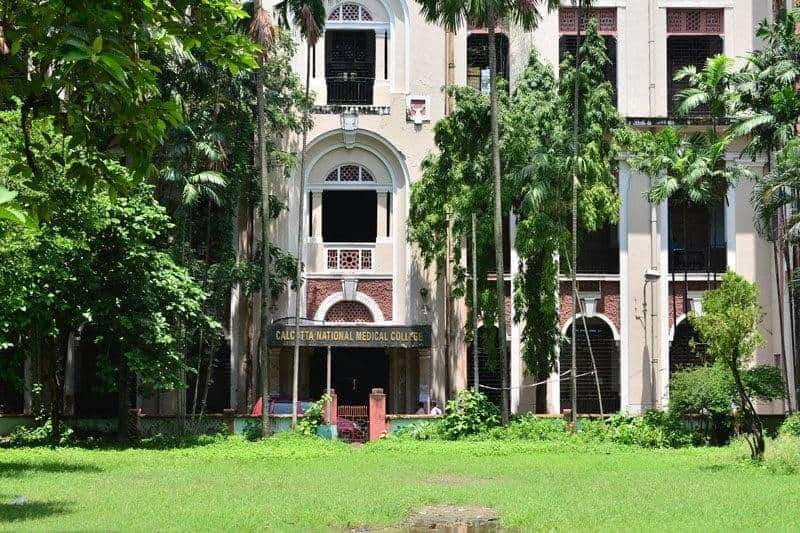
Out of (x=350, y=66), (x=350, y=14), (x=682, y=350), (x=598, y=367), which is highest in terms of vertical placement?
(x=350, y=14)

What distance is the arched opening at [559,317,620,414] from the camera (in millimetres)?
33719

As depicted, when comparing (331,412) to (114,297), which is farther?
(331,412)

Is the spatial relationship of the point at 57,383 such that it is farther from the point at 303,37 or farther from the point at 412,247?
the point at 303,37

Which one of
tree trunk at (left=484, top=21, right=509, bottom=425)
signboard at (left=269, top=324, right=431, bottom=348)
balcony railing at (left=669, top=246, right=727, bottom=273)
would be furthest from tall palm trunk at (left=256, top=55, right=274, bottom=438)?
balcony railing at (left=669, top=246, right=727, bottom=273)

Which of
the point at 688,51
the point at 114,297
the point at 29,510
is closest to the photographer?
the point at 29,510

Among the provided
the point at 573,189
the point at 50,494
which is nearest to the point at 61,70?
the point at 50,494

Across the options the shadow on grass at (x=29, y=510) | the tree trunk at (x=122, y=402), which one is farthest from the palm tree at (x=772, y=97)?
the shadow on grass at (x=29, y=510)

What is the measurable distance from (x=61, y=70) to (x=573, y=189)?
21.1 m

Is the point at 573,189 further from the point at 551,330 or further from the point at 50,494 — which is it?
the point at 50,494

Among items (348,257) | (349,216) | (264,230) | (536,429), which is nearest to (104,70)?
(264,230)

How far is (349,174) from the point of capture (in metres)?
33.9

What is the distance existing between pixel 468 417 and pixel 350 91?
10570 mm

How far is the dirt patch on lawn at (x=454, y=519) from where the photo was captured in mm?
14095

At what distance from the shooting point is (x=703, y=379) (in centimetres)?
2928
